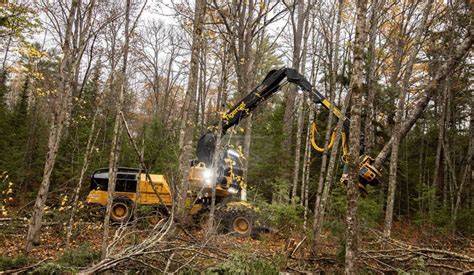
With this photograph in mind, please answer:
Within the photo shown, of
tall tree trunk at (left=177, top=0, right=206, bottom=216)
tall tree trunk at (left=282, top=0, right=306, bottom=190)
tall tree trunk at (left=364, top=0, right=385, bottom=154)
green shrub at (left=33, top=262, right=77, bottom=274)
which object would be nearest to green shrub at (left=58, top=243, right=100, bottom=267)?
green shrub at (left=33, top=262, right=77, bottom=274)

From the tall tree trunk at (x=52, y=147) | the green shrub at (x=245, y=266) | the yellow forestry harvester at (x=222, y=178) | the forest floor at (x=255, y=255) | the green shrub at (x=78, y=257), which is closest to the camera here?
the green shrub at (x=245, y=266)

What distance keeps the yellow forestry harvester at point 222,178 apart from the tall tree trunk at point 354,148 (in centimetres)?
325

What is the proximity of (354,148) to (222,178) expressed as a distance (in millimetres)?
6761

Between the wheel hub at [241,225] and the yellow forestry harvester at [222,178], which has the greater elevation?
the yellow forestry harvester at [222,178]

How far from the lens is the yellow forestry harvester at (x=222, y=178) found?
993cm

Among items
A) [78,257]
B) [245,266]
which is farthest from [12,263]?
[245,266]

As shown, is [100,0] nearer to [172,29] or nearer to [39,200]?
[39,200]

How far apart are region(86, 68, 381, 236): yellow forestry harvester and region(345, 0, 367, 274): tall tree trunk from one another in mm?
3252

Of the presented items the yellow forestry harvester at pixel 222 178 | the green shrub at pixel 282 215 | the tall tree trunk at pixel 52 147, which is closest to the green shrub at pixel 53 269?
the tall tree trunk at pixel 52 147

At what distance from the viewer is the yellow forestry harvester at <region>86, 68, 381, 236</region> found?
9.93m

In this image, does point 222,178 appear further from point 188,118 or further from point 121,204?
point 188,118

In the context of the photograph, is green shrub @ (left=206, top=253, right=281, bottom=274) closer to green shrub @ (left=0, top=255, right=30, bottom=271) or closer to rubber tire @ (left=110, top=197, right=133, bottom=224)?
green shrub @ (left=0, top=255, right=30, bottom=271)

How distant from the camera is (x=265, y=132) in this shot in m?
17.0

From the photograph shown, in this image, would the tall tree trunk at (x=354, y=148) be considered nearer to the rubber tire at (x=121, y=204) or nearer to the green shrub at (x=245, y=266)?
the green shrub at (x=245, y=266)
